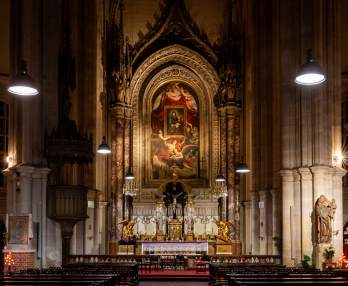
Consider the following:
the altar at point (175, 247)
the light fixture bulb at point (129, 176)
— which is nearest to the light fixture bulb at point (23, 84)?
the altar at point (175, 247)

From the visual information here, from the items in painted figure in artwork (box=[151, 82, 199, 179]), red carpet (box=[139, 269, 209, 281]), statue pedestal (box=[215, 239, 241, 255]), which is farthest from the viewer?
painted figure in artwork (box=[151, 82, 199, 179])

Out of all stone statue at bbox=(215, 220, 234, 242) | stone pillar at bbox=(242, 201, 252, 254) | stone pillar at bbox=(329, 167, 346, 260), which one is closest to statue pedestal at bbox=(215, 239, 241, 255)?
stone statue at bbox=(215, 220, 234, 242)

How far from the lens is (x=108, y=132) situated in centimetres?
4275

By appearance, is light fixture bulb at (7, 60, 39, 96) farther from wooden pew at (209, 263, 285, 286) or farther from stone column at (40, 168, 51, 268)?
wooden pew at (209, 263, 285, 286)

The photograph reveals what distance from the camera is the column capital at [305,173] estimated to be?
957 inches

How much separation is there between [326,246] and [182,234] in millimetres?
18413

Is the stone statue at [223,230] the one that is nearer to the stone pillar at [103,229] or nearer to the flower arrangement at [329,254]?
the stone pillar at [103,229]

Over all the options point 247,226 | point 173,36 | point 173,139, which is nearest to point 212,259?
point 247,226

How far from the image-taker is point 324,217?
2327 cm

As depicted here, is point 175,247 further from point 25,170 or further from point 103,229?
point 25,170

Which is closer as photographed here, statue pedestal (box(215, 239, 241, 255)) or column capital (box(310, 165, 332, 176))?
column capital (box(310, 165, 332, 176))

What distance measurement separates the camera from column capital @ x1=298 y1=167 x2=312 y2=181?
24.3 metres

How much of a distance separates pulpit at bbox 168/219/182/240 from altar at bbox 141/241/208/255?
2.47 meters

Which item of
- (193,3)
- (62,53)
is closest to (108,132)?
(193,3)
